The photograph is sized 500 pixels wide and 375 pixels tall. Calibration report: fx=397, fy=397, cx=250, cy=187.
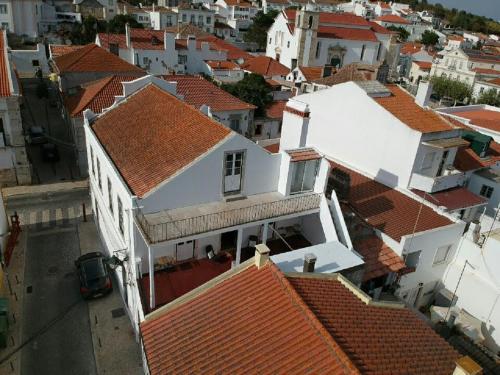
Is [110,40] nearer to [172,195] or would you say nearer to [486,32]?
[172,195]

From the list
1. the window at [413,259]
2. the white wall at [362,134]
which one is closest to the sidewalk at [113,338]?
the window at [413,259]

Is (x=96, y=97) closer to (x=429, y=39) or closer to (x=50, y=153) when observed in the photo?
(x=50, y=153)

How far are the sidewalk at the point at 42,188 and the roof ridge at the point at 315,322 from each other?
22.0 m

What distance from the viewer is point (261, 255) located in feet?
39.3

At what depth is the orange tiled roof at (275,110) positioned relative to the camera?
42.4 m

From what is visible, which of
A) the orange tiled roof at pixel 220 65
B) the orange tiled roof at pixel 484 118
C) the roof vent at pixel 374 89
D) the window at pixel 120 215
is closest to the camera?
the window at pixel 120 215

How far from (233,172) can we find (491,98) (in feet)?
222

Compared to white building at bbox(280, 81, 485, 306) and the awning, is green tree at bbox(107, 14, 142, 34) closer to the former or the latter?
white building at bbox(280, 81, 485, 306)

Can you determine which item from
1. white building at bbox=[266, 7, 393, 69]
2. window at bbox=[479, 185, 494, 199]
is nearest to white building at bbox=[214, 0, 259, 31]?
white building at bbox=[266, 7, 393, 69]

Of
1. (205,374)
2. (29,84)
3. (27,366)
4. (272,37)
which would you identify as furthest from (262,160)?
(272,37)

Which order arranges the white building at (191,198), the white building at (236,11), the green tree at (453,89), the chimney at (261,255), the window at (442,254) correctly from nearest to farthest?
the chimney at (261,255)
the white building at (191,198)
the window at (442,254)
the green tree at (453,89)
the white building at (236,11)

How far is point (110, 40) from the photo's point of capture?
50.8 metres

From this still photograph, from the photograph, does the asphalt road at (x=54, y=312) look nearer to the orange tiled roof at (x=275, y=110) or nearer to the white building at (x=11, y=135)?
the white building at (x=11, y=135)

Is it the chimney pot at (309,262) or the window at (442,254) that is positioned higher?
the chimney pot at (309,262)
